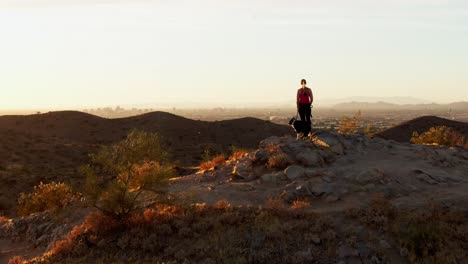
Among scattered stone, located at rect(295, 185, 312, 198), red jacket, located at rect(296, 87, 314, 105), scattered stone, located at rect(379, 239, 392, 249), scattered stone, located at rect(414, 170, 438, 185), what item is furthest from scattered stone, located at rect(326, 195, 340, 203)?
red jacket, located at rect(296, 87, 314, 105)

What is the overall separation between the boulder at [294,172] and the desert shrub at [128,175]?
13.4ft

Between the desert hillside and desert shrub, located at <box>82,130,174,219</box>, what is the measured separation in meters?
0.49

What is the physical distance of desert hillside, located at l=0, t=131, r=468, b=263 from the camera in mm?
9984

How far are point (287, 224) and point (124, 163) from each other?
5.07 metres

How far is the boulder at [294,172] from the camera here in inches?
556

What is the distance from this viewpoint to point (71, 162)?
3359 centimetres

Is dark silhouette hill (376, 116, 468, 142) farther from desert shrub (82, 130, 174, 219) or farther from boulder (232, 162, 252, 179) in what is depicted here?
desert shrub (82, 130, 174, 219)

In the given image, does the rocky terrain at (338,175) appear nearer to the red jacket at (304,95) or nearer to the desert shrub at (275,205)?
the desert shrub at (275,205)

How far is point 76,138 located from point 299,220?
135 ft

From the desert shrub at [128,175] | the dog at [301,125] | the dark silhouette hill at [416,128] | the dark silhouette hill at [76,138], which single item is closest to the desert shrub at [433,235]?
the desert shrub at [128,175]

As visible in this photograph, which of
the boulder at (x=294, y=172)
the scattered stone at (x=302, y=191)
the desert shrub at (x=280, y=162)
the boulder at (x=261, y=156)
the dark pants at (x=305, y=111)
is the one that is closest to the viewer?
the scattered stone at (x=302, y=191)

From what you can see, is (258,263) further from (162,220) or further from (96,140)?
(96,140)

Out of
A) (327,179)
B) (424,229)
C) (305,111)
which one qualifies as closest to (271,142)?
(305,111)

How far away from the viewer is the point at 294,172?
1430 cm
